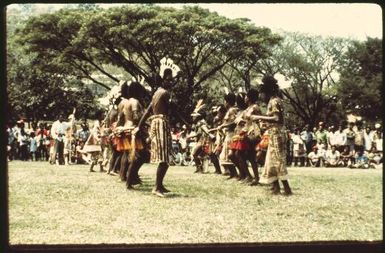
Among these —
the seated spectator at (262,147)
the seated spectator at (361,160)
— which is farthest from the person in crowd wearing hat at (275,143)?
the seated spectator at (361,160)

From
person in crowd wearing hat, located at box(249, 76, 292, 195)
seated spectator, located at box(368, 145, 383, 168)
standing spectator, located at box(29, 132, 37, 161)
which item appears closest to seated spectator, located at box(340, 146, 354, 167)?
seated spectator, located at box(368, 145, 383, 168)

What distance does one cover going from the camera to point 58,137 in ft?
57.3

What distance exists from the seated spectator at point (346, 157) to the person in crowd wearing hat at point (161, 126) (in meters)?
11.6

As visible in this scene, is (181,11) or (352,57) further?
(352,57)

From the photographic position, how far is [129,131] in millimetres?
10453

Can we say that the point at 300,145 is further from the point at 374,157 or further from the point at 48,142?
the point at 48,142

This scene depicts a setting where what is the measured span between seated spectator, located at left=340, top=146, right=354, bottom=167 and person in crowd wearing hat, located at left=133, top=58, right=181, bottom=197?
11.6 meters

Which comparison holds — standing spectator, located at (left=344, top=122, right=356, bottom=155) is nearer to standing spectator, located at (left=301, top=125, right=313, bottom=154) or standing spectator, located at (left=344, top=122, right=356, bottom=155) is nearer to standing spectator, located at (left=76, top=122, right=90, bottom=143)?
standing spectator, located at (left=301, top=125, right=313, bottom=154)

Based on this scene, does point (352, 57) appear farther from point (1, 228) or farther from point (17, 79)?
point (1, 228)

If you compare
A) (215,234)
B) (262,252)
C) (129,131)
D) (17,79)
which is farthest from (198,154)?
(262,252)

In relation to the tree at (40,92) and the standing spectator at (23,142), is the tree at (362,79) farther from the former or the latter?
the standing spectator at (23,142)

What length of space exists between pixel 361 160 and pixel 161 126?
11763 mm

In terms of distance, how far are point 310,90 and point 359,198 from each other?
21.5 meters

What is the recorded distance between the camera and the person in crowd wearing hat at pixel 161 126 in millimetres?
8742
